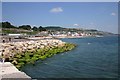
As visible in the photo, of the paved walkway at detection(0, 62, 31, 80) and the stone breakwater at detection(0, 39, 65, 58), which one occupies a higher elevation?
the stone breakwater at detection(0, 39, 65, 58)

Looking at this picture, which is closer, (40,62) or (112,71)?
(112,71)

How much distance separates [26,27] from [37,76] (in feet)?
470

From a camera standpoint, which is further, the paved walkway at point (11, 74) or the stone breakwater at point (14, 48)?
the stone breakwater at point (14, 48)

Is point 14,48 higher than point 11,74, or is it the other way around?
point 14,48

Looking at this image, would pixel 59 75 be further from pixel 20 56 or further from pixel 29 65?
pixel 20 56

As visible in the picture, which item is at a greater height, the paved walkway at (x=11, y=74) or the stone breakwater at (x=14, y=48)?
the stone breakwater at (x=14, y=48)

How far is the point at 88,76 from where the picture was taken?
28.1m

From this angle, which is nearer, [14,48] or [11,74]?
[11,74]

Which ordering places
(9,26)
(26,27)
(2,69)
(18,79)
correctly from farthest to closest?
(26,27)
(9,26)
(2,69)
(18,79)

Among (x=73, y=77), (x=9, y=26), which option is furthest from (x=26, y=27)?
(x=73, y=77)

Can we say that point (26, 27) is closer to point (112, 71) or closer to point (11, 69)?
point (112, 71)

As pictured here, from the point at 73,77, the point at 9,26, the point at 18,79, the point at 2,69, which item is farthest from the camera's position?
the point at 9,26

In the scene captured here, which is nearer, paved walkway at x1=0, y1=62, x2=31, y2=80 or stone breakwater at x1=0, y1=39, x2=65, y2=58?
paved walkway at x1=0, y1=62, x2=31, y2=80

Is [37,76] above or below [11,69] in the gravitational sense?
below
